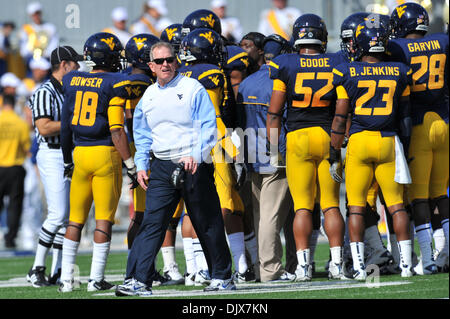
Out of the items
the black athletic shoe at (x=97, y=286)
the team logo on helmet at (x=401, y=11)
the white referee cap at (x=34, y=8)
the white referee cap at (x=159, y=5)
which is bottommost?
the black athletic shoe at (x=97, y=286)

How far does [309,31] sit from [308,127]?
0.83 m

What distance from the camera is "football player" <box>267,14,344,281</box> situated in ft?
28.6

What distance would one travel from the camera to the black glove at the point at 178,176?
7.65 meters

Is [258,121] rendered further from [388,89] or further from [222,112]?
[388,89]

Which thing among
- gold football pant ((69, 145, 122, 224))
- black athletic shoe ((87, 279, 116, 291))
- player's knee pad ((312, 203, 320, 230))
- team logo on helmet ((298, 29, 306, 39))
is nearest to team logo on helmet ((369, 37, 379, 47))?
team logo on helmet ((298, 29, 306, 39))

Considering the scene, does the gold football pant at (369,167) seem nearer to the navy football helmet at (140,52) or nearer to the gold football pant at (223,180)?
the gold football pant at (223,180)

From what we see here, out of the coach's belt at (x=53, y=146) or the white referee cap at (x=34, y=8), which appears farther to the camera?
the white referee cap at (x=34, y=8)

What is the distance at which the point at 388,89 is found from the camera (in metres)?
8.55

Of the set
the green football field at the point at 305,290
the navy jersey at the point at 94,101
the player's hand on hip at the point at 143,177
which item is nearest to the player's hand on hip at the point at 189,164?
the player's hand on hip at the point at 143,177

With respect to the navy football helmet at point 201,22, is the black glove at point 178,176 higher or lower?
lower
